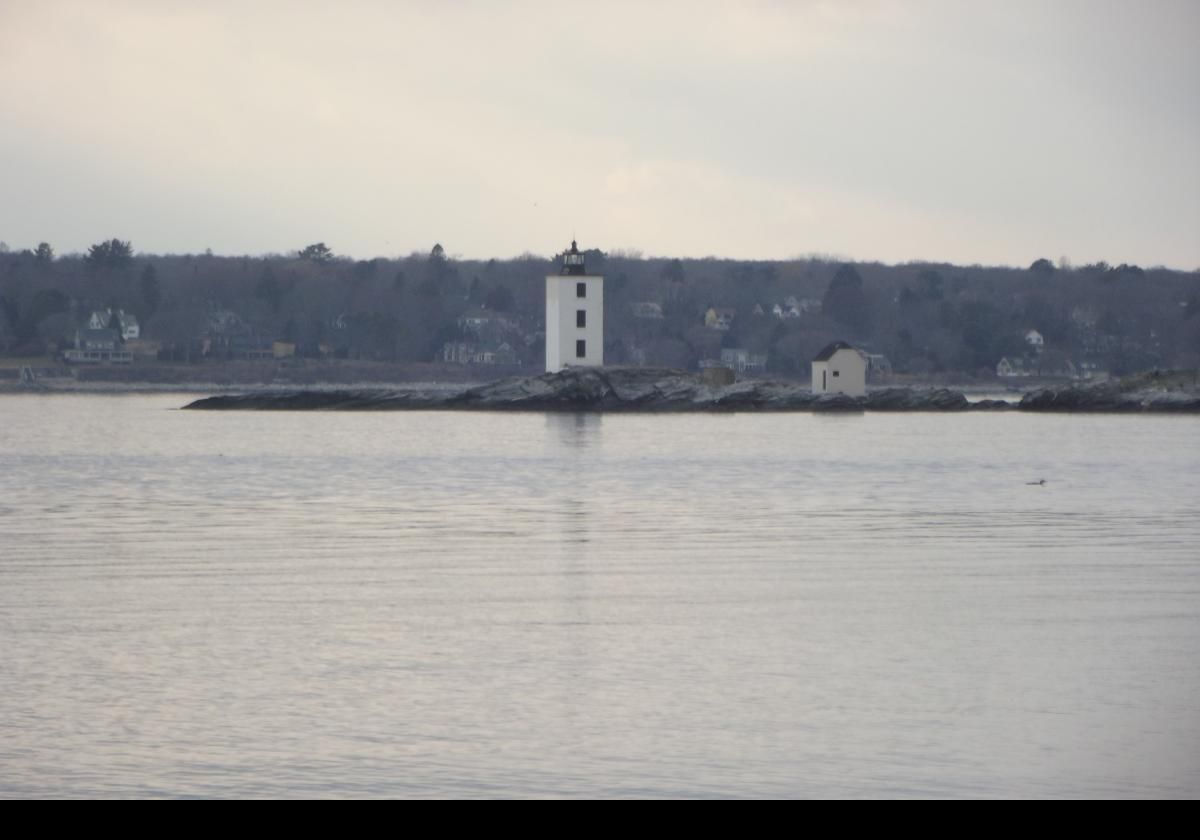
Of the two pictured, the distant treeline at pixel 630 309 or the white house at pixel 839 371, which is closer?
the white house at pixel 839 371

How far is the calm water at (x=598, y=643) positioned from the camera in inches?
414

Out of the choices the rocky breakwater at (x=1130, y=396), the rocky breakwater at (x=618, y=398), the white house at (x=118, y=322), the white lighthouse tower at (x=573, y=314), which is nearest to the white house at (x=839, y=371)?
the rocky breakwater at (x=618, y=398)

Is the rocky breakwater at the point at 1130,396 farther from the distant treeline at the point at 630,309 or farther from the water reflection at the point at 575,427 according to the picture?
the distant treeline at the point at 630,309

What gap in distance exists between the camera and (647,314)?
6609 inches

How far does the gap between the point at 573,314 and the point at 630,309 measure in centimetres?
8797

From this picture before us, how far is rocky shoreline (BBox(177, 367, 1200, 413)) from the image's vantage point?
85.7 meters

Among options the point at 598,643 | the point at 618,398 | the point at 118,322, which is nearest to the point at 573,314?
the point at 618,398

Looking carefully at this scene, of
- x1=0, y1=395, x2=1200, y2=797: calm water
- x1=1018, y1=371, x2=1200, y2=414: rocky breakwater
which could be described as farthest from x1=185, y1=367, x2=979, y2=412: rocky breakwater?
x1=0, y1=395, x2=1200, y2=797: calm water

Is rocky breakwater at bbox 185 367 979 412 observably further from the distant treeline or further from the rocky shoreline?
the distant treeline

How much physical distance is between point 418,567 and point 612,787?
11002 millimetres

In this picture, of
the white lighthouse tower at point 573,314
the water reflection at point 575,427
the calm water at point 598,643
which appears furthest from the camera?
the white lighthouse tower at point 573,314

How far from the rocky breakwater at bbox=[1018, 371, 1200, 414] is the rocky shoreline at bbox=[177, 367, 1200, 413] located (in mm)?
50

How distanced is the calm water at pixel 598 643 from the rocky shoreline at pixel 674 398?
5066 centimetres

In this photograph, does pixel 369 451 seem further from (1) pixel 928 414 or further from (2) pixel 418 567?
(1) pixel 928 414
